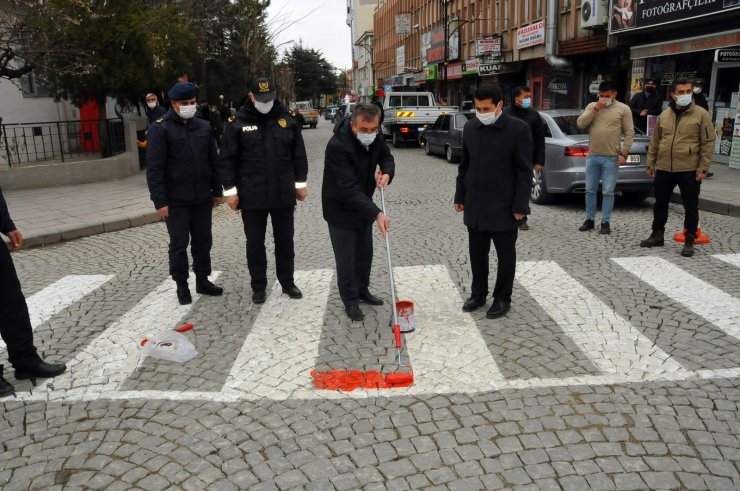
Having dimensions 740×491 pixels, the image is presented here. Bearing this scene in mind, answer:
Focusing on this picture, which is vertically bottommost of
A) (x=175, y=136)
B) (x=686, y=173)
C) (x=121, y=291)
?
(x=121, y=291)

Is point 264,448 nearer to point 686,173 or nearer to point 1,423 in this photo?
point 1,423

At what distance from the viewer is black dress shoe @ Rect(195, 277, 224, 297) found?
6324 mm

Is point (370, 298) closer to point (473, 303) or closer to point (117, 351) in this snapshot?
point (473, 303)

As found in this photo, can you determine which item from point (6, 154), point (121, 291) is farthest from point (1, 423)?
point (6, 154)

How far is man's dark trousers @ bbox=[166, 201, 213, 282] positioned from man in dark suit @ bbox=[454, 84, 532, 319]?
8.13 feet

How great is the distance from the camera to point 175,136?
599cm

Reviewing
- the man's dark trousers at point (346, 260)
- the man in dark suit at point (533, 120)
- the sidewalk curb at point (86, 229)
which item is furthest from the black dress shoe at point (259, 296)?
the sidewalk curb at point (86, 229)

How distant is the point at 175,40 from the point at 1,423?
14452 mm

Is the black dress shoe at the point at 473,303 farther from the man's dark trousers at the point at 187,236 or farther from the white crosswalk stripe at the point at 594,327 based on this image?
the man's dark trousers at the point at 187,236

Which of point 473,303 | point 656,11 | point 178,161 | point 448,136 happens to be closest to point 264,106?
point 178,161

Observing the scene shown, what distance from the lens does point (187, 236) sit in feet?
20.3

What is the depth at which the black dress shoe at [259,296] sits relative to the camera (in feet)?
19.9

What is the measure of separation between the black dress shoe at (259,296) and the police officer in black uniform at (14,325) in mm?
1943

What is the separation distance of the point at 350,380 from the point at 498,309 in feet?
5.69
